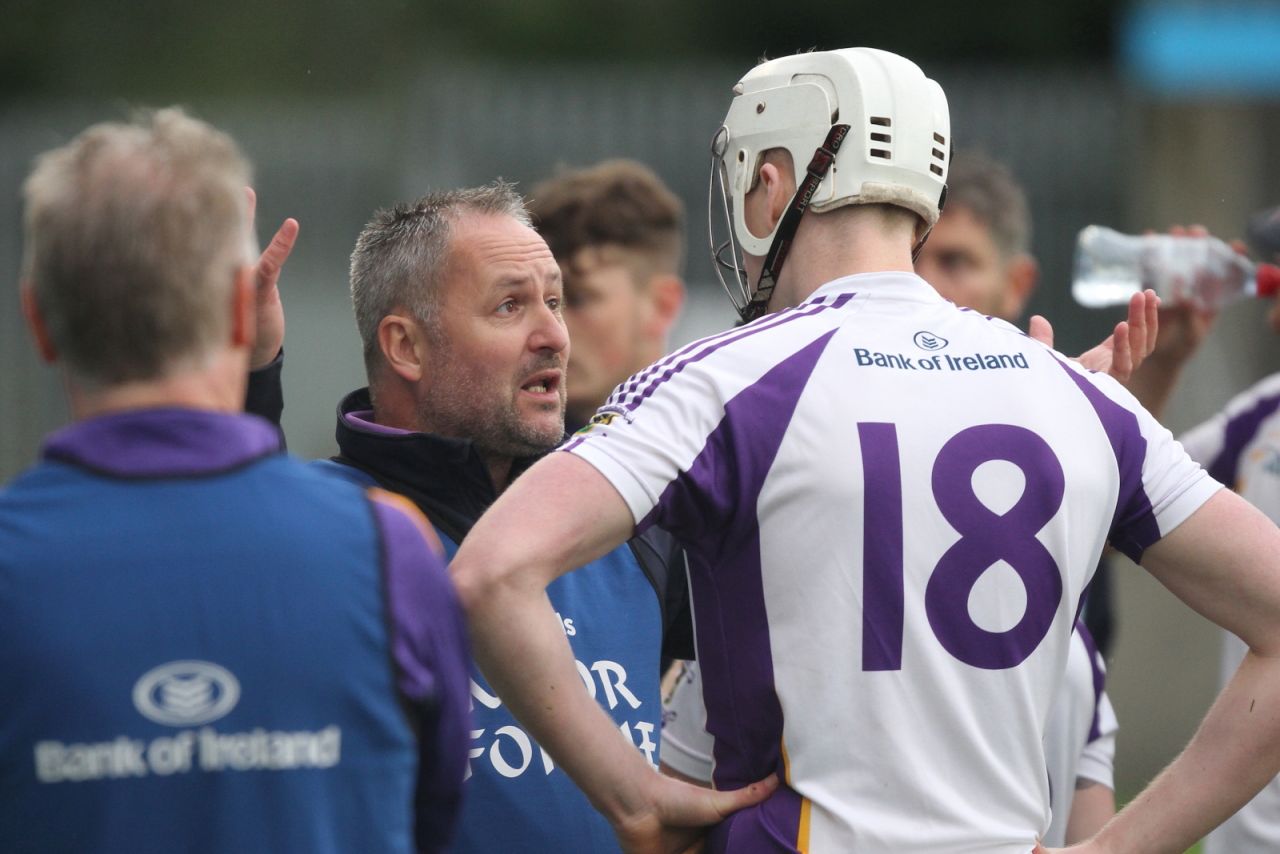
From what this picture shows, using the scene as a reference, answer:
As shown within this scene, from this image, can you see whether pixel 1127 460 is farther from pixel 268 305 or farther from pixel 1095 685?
pixel 268 305

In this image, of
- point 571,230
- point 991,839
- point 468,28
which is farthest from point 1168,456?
point 468,28

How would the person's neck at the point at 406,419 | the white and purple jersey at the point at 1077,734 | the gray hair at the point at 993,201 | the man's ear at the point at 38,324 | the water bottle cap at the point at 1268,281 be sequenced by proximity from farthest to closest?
the gray hair at the point at 993,201 < the water bottle cap at the point at 1268,281 < the white and purple jersey at the point at 1077,734 < the person's neck at the point at 406,419 < the man's ear at the point at 38,324

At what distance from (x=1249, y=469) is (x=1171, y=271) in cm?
59

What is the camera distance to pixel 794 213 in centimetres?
315

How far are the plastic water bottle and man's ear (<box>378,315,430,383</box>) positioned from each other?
1993 mm

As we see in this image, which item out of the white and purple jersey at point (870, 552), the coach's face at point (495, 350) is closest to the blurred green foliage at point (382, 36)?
the coach's face at point (495, 350)

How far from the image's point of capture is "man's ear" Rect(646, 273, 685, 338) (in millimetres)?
5961

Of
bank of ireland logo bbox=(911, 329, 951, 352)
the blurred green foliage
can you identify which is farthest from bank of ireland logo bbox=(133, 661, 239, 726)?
the blurred green foliage

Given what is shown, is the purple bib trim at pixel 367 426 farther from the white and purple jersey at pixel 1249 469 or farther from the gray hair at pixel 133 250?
the white and purple jersey at pixel 1249 469

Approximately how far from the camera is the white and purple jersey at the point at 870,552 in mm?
2840

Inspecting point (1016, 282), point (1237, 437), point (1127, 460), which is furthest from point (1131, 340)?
point (1016, 282)

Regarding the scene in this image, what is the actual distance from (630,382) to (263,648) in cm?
98

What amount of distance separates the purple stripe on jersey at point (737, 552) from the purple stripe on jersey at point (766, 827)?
0.06 metres

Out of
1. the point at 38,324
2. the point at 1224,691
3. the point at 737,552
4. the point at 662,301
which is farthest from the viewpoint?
the point at 662,301
